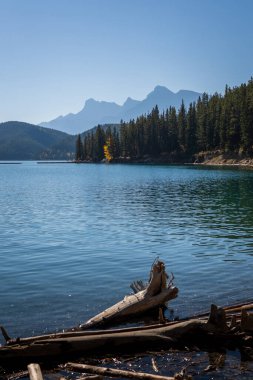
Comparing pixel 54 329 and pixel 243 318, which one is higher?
pixel 243 318

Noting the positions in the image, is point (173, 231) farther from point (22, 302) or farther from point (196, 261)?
point (22, 302)

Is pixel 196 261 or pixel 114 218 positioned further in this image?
pixel 114 218

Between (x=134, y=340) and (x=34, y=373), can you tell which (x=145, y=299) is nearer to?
(x=134, y=340)

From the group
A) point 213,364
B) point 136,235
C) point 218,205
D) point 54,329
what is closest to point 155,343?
point 213,364

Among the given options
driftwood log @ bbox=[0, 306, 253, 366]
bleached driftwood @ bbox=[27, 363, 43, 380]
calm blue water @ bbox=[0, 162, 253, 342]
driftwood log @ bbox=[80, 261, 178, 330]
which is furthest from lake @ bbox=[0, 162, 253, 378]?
bleached driftwood @ bbox=[27, 363, 43, 380]

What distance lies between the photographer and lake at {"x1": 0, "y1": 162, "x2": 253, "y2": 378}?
19484 millimetres

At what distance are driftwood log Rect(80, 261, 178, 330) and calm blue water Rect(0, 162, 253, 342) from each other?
3.92 feet

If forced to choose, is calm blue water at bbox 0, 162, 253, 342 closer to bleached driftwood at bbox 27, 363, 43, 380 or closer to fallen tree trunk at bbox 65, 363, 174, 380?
fallen tree trunk at bbox 65, 363, 174, 380

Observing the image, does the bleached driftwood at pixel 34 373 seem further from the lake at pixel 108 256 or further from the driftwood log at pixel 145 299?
the driftwood log at pixel 145 299

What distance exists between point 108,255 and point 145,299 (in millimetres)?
12431

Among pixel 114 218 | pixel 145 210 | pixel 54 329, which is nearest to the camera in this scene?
pixel 54 329

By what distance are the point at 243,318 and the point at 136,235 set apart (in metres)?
23.4

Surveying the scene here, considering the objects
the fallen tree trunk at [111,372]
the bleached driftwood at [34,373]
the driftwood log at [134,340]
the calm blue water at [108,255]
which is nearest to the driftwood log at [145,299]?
the calm blue water at [108,255]

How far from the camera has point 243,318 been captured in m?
14.0
